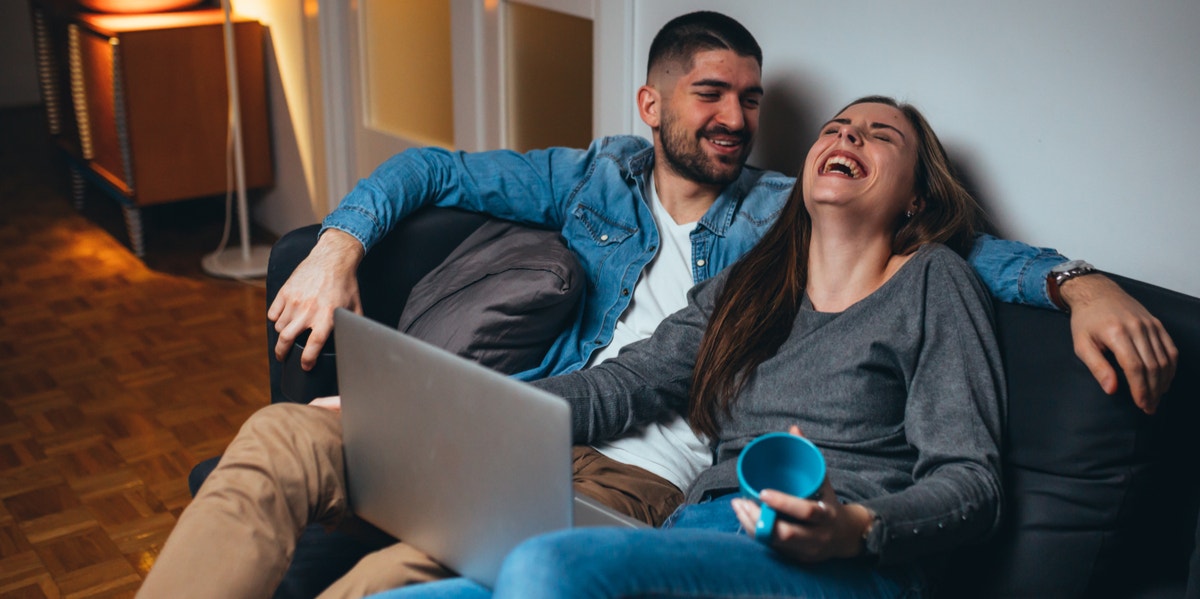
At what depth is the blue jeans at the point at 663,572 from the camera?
106 centimetres

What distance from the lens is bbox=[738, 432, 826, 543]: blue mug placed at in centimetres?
108

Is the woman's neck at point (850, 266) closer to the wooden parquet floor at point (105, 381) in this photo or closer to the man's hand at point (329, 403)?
the man's hand at point (329, 403)

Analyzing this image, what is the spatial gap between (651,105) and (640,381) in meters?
0.60

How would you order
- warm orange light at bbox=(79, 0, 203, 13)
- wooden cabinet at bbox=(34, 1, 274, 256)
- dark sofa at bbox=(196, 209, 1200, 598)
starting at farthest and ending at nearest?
warm orange light at bbox=(79, 0, 203, 13)
wooden cabinet at bbox=(34, 1, 274, 256)
dark sofa at bbox=(196, 209, 1200, 598)

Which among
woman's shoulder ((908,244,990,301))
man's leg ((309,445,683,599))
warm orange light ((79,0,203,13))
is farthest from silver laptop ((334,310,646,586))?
warm orange light ((79,0,203,13))

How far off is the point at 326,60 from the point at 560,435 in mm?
2598

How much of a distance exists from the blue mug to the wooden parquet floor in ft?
4.44

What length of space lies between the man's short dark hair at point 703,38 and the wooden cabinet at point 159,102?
6.89 feet

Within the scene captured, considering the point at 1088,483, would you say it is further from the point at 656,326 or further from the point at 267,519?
the point at 267,519

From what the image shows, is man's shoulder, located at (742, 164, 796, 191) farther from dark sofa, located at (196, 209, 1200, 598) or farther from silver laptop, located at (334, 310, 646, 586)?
silver laptop, located at (334, 310, 646, 586)

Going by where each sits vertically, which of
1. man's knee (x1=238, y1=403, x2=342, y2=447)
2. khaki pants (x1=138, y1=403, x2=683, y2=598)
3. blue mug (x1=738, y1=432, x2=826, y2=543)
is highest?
blue mug (x1=738, y1=432, x2=826, y2=543)

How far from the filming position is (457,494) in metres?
1.17

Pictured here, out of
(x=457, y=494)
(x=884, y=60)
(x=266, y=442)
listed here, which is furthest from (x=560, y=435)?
(x=884, y=60)

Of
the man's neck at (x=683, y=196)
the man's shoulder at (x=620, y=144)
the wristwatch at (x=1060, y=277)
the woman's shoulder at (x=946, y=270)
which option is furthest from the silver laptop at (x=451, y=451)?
the man's shoulder at (x=620, y=144)
